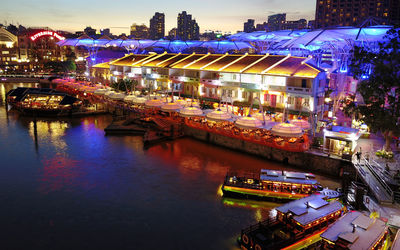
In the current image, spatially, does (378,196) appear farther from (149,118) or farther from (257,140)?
(149,118)

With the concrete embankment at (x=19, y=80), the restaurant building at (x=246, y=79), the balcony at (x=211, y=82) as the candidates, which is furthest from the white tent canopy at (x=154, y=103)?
the concrete embankment at (x=19, y=80)

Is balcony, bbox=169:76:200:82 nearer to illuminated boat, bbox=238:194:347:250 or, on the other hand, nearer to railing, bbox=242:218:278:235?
railing, bbox=242:218:278:235

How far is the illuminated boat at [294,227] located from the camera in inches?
605

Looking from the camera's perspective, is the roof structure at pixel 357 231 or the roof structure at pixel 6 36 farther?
the roof structure at pixel 6 36

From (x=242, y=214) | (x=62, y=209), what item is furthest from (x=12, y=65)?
(x=242, y=214)

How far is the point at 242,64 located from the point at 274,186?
79.4 feet

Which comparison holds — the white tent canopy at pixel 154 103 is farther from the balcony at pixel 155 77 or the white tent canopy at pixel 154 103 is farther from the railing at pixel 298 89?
the railing at pixel 298 89

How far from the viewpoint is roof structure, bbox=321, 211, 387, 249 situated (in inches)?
520

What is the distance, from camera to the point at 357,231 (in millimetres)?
13969

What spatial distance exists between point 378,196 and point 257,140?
45.8ft

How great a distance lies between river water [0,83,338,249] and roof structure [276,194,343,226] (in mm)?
3629

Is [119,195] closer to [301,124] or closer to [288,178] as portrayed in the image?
[288,178]

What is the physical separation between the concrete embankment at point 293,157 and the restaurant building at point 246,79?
4.86 m

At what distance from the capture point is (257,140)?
102ft
